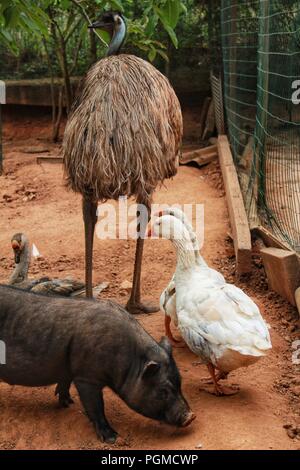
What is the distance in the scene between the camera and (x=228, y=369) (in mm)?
4137

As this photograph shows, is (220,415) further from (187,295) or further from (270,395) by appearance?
(187,295)

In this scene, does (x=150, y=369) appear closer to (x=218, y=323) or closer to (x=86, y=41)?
(x=218, y=323)

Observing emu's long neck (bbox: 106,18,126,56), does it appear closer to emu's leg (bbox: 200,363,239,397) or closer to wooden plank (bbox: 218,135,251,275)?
wooden plank (bbox: 218,135,251,275)

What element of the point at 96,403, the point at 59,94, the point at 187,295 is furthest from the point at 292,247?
the point at 59,94

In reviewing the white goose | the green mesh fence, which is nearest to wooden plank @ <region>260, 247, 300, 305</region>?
the green mesh fence

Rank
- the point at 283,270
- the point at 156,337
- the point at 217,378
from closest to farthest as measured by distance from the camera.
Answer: the point at 217,378 → the point at 156,337 → the point at 283,270

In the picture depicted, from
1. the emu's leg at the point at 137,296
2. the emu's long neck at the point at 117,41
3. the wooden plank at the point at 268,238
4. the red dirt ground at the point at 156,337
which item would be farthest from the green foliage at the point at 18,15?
the wooden plank at the point at 268,238

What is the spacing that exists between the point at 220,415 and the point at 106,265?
311 cm

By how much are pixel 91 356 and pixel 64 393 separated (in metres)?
0.41

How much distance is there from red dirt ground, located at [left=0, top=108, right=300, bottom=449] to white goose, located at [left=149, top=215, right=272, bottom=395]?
0.86ft

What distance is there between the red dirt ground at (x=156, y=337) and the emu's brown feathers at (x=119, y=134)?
1.16 m

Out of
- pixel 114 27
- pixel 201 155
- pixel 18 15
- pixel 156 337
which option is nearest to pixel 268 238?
pixel 156 337

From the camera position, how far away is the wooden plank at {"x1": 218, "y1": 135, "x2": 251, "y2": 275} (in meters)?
6.02

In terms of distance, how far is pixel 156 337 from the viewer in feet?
16.8
